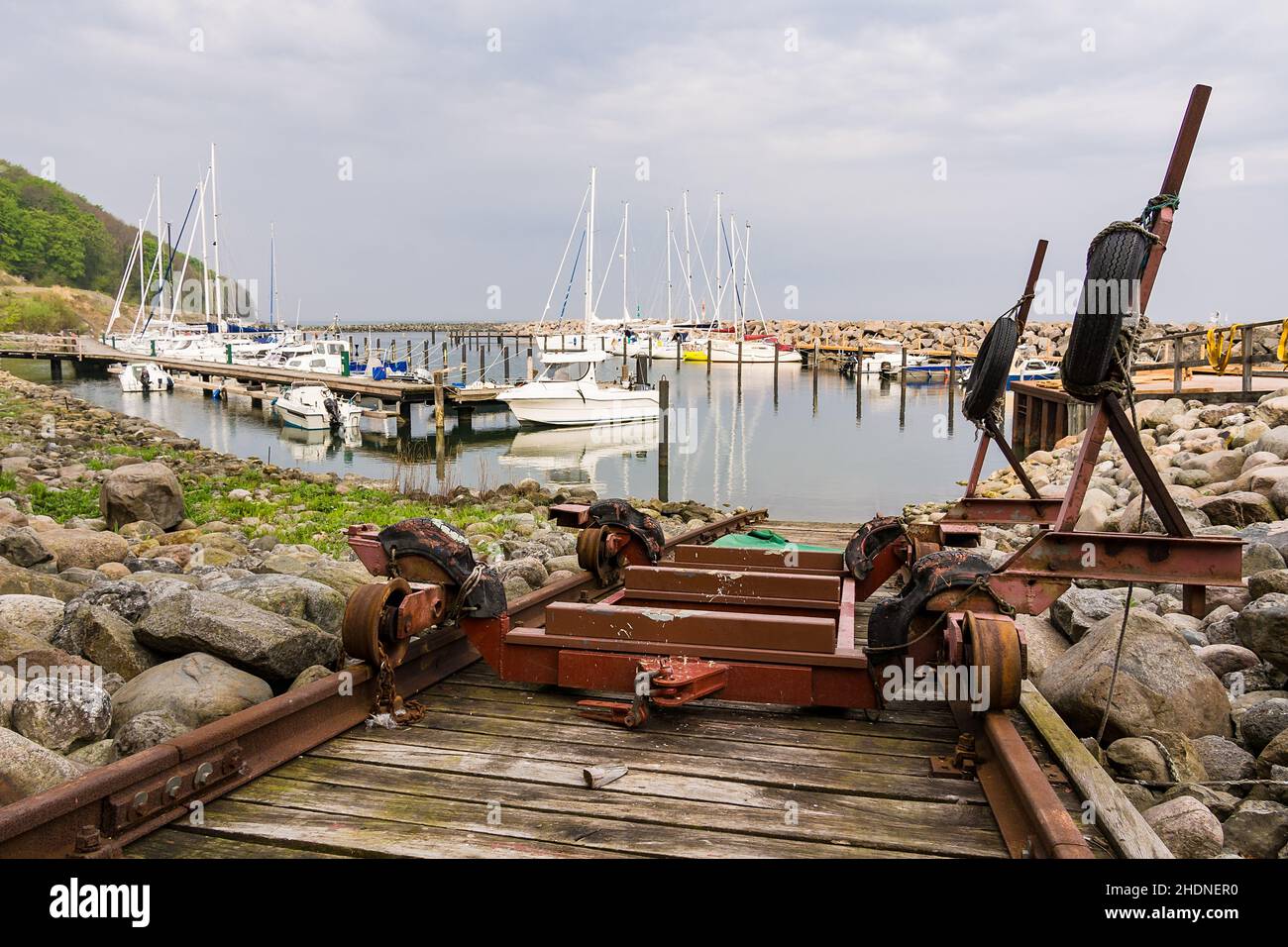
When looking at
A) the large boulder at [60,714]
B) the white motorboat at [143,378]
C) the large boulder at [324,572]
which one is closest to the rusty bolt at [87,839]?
the large boulder at [60,714]

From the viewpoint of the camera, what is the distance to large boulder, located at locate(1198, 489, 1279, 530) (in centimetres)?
857

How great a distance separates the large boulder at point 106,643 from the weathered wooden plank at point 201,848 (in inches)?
76.4

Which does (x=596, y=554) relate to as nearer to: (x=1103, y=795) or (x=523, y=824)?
(x=523, y=824)

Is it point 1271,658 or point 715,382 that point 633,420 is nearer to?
point 715,382

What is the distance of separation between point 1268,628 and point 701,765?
3812mm

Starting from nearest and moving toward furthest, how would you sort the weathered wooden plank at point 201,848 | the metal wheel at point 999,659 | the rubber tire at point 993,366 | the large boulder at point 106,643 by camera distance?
1. the weathered wooden plank at point 201,848
2. the metal wheel at point 999,659
3. the large boulder at point 106,643
4. the rubber tire at point 993,366

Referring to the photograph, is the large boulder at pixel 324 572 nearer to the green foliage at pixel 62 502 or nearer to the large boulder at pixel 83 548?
the large boulder at pixel 83 548

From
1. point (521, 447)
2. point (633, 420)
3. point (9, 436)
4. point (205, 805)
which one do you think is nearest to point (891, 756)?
point (205, 805)

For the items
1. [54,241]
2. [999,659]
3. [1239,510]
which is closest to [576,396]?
[1239,510]

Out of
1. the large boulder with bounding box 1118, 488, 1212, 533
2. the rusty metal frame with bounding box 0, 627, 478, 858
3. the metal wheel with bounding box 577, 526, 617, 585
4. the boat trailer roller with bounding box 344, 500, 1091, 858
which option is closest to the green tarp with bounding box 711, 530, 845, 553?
the large boulder with bounding box 1118, 488, 1212, 533

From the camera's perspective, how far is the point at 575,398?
Answer: 4247cm

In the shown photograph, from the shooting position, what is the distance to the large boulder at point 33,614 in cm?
530

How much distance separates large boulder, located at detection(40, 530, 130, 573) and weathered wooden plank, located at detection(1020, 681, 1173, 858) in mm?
7740

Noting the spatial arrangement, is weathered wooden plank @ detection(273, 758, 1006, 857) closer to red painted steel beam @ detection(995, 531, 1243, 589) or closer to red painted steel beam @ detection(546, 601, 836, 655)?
red painted steel beam @ detection(546, 601, 836, 655)
